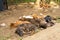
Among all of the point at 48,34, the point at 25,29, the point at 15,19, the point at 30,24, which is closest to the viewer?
the point at 48,34

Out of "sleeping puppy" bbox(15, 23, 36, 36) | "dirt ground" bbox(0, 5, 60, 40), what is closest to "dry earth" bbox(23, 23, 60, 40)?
"dirt ground" bbox(0, 5, 60, 40)

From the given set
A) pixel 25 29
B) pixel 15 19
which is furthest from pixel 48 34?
pixel 15 19

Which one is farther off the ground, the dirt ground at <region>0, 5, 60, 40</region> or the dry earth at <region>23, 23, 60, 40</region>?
the dry earth at <region>23, 23, 60, 40</region>

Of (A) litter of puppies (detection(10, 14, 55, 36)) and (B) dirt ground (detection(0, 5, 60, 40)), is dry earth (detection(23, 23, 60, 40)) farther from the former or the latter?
(A) litter of puppies (detection(10, 14, 55, 36))

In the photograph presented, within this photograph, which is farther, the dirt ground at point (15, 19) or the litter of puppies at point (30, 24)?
the litter of puppies at point (30, 24)

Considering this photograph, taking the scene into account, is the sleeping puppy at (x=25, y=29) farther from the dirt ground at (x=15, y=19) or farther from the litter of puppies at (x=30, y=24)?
the dirt ground at (x=15, y=19)

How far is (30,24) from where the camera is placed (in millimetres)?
6293

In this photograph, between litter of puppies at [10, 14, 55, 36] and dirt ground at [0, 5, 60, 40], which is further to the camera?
litter of puppies at [10, 14, 55, 36]

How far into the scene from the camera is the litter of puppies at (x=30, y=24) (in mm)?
6101

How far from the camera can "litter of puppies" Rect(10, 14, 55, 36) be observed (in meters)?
6.10

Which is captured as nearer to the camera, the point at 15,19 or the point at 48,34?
the point at 48,34

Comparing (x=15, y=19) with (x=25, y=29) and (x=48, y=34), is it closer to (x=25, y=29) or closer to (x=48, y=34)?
(x=25, y=29)

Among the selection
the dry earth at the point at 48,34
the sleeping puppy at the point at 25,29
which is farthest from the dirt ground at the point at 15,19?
the sleeping puppy at the point at 25,29

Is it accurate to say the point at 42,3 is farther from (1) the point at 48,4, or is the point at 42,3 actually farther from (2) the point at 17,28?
(2) the point at 17,28
